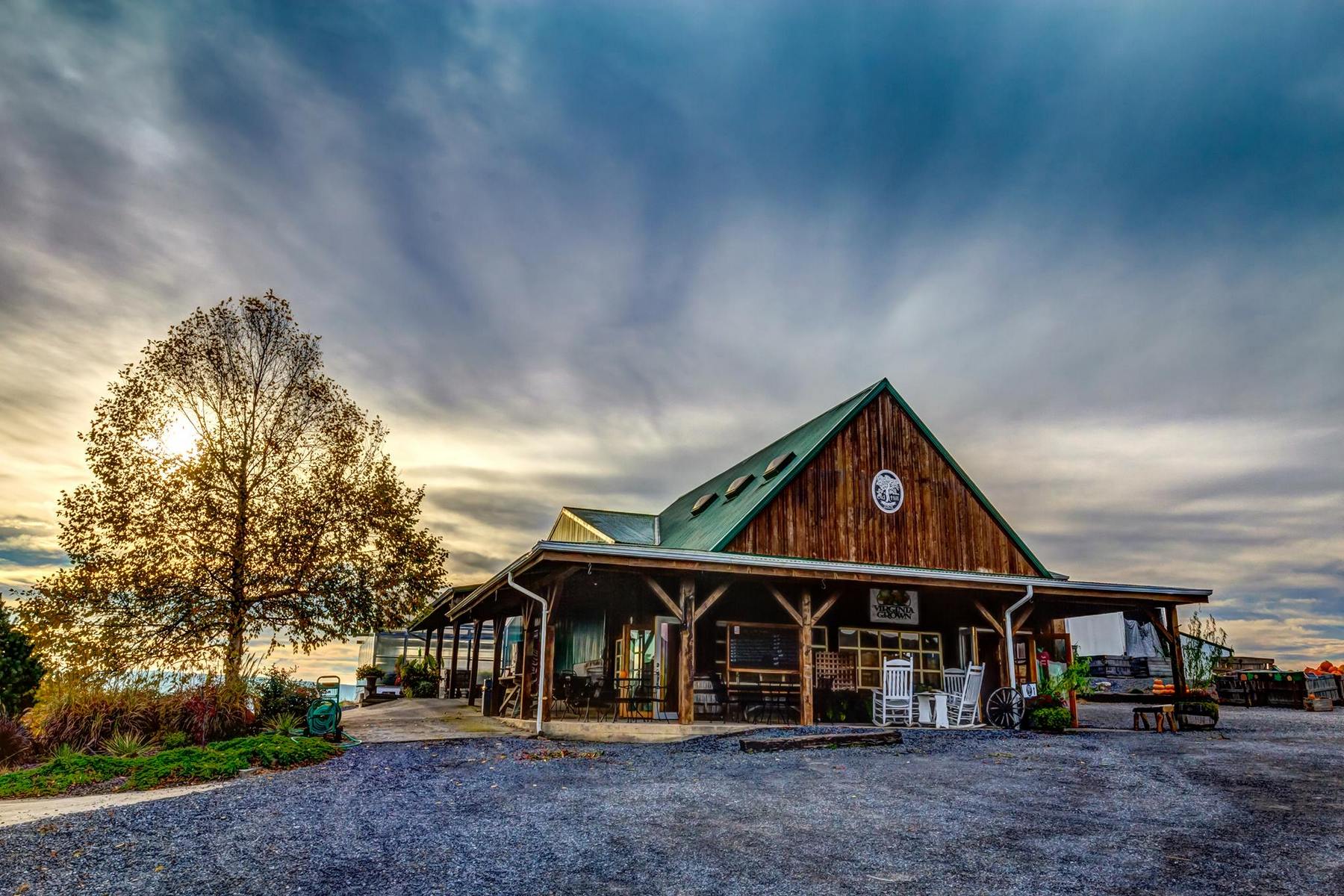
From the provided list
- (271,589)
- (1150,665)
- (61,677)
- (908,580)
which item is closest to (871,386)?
(908,580)

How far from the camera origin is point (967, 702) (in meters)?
13.2

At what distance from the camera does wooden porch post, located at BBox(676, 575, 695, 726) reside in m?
11.8

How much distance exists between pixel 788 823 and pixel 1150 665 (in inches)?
1019

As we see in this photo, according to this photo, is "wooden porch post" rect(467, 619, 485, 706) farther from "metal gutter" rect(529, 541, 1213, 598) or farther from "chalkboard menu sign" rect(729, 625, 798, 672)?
"metal gutter" rect(529, 541, 1213, 598)

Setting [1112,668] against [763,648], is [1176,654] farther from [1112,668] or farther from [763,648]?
[1112,668]

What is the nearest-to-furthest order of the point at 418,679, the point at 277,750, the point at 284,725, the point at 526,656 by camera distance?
1. the point at 277,750
2. the point at 284,725
3. the point at 526,656
4. the point at 418,679

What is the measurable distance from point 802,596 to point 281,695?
7.70m

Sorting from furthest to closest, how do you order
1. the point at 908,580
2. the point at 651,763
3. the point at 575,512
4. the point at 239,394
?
the point at 575,512, the point at 239,394, the point at 908,580, the point at 651,763

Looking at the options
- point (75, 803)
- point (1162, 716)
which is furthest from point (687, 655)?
point (1162, 716)

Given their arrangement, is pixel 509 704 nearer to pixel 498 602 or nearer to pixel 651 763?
pixel 498 602

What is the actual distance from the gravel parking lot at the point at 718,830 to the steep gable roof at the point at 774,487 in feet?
22.6

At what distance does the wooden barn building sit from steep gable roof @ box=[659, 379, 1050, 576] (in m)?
0.05

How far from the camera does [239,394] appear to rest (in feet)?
52.6

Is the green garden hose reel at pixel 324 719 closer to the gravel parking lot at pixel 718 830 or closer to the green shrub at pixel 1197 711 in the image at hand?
the gravel parking lot at pixel 718 830
